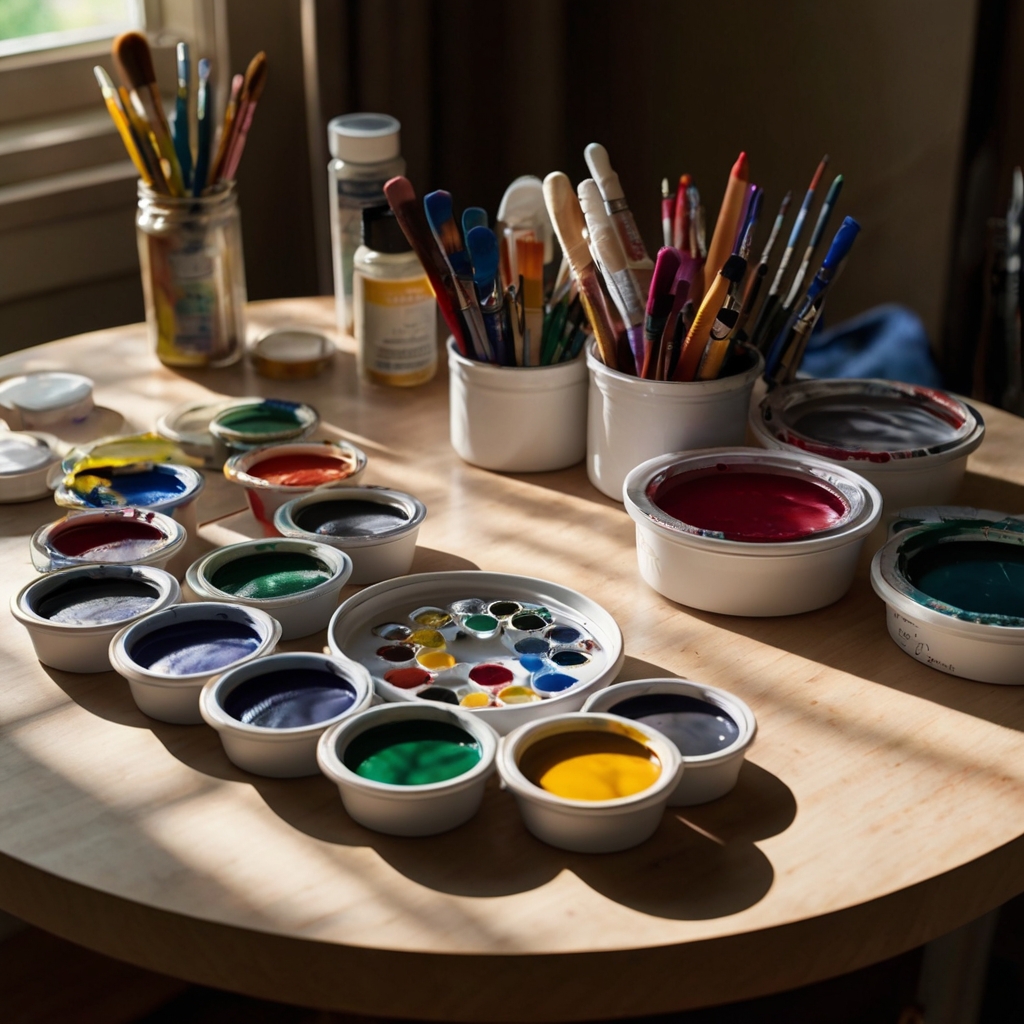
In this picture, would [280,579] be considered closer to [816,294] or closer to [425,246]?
[425,246]

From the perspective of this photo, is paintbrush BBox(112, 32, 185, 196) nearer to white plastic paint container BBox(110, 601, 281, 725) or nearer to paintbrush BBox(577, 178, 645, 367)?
paintbrush BBox(577, 178, 645, 367)

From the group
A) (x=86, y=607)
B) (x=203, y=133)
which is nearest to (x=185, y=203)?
(x=203, y=133)

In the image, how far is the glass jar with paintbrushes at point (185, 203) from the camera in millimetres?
1291

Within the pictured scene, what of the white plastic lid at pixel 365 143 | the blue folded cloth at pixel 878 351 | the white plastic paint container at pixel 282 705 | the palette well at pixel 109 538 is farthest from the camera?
the blue folded cloth at pixel 878 351

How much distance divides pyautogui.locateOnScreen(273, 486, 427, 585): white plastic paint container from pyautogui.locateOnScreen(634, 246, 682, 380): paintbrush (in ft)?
0.71

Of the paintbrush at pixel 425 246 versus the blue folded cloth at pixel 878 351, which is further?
the blue folded cloth at pixel 878 351

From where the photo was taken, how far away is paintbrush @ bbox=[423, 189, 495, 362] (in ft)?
3.46

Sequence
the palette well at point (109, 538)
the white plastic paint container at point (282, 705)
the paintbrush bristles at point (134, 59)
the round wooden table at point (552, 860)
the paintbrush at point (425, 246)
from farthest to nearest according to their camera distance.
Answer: the paintbrush bristles at point (134, 59) < the paintbrush at point (425, 246) < the palette well at point (109, 538) < the white plastic paint container at point (282, 705) < the round wooden table at point (552, 860)

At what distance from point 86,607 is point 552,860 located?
0.38 meters

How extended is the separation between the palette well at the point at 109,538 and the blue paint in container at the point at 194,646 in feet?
0.33

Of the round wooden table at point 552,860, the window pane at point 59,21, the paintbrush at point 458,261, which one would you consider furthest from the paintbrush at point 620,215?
the window pane at point 59,21

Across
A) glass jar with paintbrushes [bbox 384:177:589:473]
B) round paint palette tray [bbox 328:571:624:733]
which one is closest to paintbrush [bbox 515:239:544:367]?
glass jar with paintbrushes [bbox 384:177:589:473]

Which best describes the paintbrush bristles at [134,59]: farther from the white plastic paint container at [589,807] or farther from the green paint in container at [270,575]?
the white plastic paint container at [589,807]

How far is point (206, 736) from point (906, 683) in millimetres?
456
